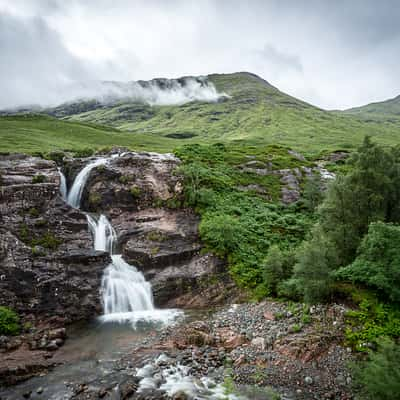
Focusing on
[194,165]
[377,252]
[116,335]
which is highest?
[194,165]

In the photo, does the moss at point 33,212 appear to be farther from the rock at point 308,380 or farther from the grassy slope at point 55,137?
the grassy slope at point 55,137

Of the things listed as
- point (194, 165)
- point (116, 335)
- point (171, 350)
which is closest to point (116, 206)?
point (194, 165)

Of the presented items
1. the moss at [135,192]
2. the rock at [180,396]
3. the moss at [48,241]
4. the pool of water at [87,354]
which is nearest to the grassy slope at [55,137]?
the moss at [135,192]

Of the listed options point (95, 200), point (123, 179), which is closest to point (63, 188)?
point (95, 200)

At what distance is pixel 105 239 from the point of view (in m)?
34.0

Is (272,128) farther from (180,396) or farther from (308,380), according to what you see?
(180,396)

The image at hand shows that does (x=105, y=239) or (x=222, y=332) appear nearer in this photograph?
(x=222, y=332)

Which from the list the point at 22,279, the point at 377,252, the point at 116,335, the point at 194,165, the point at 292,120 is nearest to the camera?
the point at 377,252

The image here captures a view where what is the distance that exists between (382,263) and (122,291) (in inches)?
837

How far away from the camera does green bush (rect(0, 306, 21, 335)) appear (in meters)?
23.0

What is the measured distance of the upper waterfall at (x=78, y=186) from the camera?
3995 cm

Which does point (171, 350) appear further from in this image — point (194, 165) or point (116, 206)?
point (194, 165)

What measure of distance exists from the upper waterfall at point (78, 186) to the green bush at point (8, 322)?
17.2 m

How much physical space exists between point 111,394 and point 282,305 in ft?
43.7
